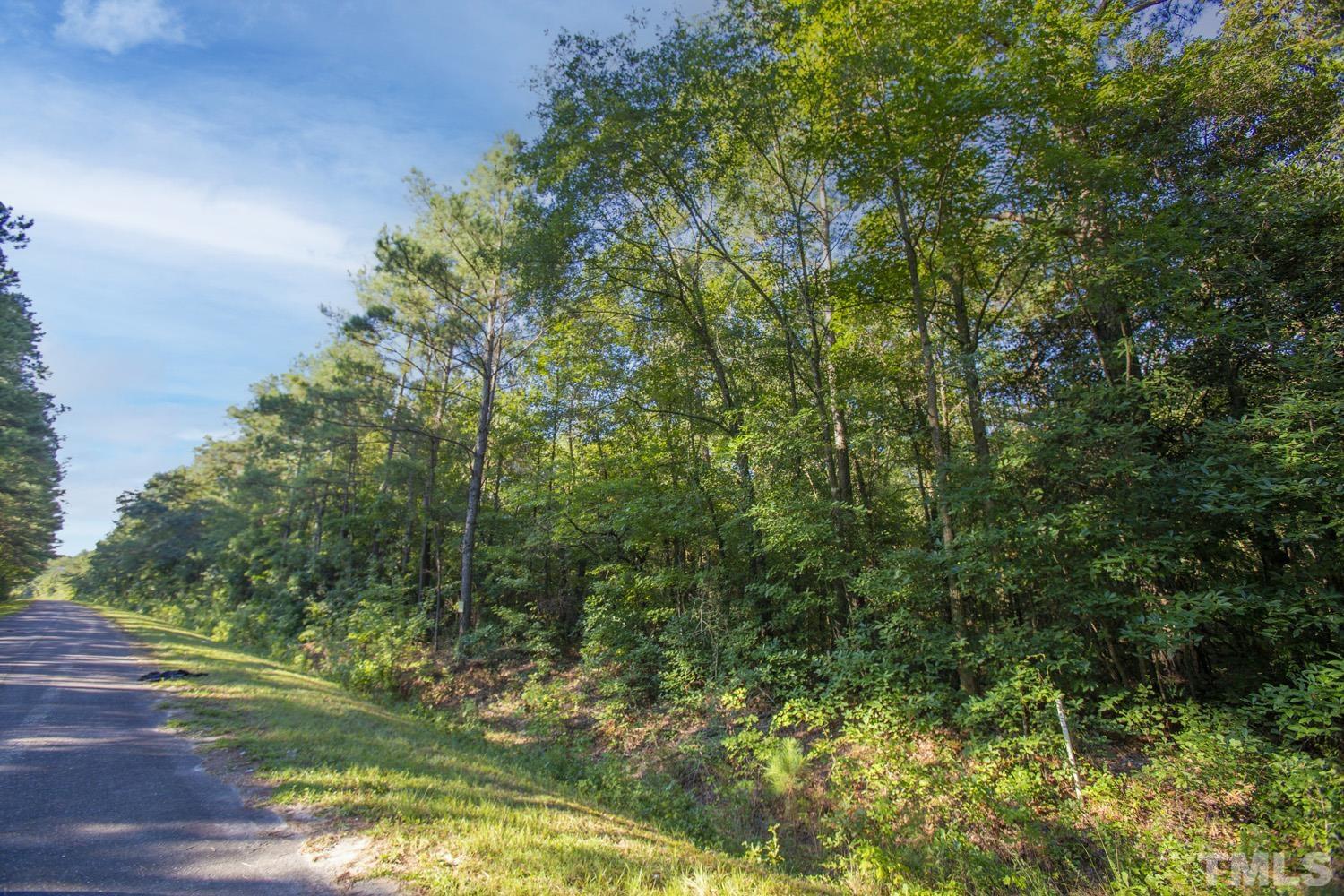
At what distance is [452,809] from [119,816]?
8.08ft

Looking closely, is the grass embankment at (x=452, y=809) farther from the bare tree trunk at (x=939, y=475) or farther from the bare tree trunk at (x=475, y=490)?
the bare tree trunk at (x=475, y=490)

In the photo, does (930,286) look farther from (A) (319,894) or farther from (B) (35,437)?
(B) (35,437)

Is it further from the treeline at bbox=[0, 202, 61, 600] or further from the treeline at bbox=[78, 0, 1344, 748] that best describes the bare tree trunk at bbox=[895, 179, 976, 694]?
the treeline at bbox=[0, 202, 61, 600]

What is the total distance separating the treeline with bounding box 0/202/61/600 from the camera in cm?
1566

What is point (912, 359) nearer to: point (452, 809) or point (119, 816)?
point (452, 809)

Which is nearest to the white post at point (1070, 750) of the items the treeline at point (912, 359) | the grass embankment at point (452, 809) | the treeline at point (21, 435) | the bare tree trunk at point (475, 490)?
the treeline at point (912, 359)

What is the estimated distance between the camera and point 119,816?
4.20m

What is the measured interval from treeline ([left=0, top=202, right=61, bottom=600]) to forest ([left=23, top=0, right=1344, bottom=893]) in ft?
33.4

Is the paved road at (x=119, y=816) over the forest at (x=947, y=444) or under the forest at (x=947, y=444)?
under

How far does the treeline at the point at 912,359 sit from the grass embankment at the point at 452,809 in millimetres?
3986

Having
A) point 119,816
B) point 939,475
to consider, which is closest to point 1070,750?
point 939,475

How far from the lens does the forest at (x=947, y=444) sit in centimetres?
550

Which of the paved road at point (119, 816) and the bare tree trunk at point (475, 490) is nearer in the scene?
the paved road at point (119, 816)

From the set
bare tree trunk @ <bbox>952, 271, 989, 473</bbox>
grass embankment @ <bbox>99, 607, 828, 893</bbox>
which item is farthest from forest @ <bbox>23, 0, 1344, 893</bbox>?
grass embankment @ <bbox>99, 607, 828, 893</bbox>
